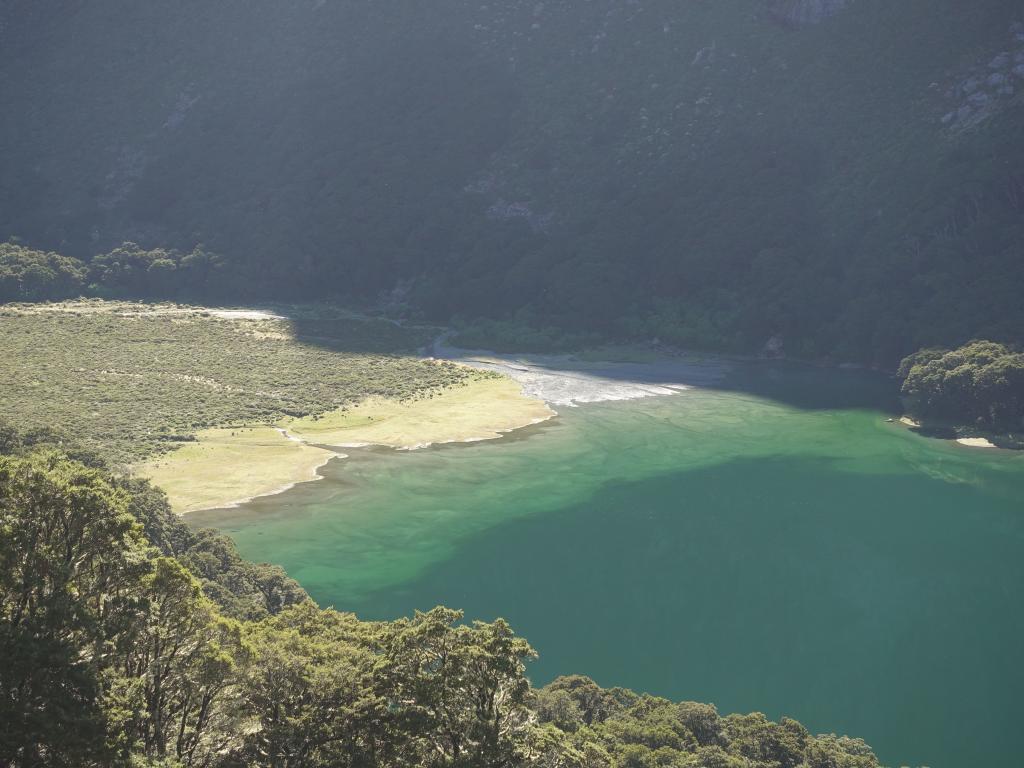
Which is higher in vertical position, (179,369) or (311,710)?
(311,710)

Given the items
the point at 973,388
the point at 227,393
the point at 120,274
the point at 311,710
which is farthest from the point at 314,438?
the point at 120,274

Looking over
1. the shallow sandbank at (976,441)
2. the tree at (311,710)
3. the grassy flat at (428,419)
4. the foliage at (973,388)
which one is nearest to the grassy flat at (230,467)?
the grassy flat at (428,419)

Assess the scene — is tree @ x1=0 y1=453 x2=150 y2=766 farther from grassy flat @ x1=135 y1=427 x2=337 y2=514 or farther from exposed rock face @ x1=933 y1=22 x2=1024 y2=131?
exposed rock face @ x1=933 y1=22 x2=1024 y2=131

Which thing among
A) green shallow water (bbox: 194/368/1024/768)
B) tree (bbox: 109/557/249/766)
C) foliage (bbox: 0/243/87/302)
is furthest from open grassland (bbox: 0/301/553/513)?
tree (bbox: 109/557/249/766)

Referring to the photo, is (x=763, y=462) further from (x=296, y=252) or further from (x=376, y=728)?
(x=296, y=252)

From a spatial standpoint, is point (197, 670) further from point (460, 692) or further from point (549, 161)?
point (549, 161)

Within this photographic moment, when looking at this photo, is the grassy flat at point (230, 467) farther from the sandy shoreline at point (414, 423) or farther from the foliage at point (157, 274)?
the foliage at point (157, 274)
